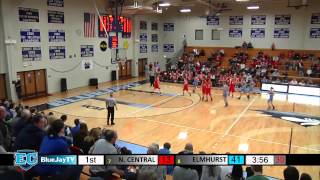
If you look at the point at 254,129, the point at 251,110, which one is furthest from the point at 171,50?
the point at 254,129

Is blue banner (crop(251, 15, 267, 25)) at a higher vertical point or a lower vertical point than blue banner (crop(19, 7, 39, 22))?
higher

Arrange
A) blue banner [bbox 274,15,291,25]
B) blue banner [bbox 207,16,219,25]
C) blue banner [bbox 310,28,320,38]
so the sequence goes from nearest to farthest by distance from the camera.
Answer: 1. blue banner [bbox 310,28,320,38]
2. blue banner [bbox 274,15,291,25]
3. blue banner [bbox 207,16,219,25]

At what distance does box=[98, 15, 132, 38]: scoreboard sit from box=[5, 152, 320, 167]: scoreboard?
17754mm

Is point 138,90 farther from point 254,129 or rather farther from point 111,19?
point 254,129

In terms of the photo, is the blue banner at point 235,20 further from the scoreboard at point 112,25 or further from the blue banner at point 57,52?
the blue banner at point 57,52

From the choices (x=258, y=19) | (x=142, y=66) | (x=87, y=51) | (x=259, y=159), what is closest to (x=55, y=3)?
(x=87, y=51)

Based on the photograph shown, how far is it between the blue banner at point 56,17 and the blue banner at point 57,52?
1.83 m

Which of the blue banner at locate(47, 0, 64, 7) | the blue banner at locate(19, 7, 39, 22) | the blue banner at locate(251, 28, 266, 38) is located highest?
the blue banner at locate(47, 0, 64, 7)

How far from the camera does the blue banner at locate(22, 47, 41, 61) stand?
61.5ft

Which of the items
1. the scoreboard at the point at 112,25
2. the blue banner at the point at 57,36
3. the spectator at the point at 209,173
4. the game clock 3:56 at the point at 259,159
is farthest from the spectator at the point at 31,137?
the blue banner at the point at 57,36

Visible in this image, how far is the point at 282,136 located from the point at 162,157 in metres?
10.1

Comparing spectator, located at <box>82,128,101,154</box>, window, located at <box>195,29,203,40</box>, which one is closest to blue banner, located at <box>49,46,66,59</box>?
spectator, located at <box>82,128,101,154</box>

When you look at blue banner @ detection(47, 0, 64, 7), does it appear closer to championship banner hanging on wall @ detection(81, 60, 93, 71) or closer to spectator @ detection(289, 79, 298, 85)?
championship banner hanging on wall @ detection(81, 60, 93, 71)

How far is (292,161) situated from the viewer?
3.89 m
